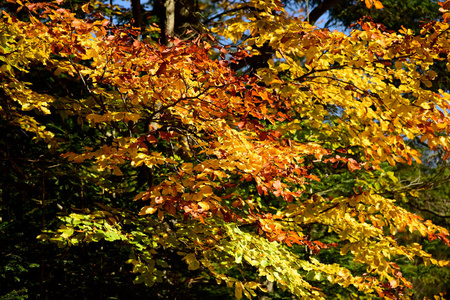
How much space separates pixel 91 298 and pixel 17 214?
1352 millimetres

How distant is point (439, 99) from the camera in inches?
95.0

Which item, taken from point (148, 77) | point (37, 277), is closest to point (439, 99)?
point (148, 77)

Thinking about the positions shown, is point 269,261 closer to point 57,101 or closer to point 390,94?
point 390,94

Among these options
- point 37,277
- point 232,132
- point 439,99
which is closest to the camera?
point 439,99

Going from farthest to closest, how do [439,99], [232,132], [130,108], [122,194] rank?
[122,194] → [130,108] → [232,132] → [439,99]

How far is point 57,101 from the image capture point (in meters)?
3.24

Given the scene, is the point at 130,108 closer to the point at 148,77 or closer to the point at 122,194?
the point at 148,77

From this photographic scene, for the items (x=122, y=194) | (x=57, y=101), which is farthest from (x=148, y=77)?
(x=122, y=194)

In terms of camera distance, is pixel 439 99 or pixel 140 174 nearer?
pixel 439 99

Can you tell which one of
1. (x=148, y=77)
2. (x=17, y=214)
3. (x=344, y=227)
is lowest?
(x=17, y=214)

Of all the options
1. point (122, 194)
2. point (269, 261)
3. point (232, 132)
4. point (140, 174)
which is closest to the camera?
point (269, 261)

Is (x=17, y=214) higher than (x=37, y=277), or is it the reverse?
(x=17, y=214)

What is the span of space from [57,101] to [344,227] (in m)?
2.85

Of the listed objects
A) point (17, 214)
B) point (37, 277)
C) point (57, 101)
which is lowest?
→ point (37, 277)
